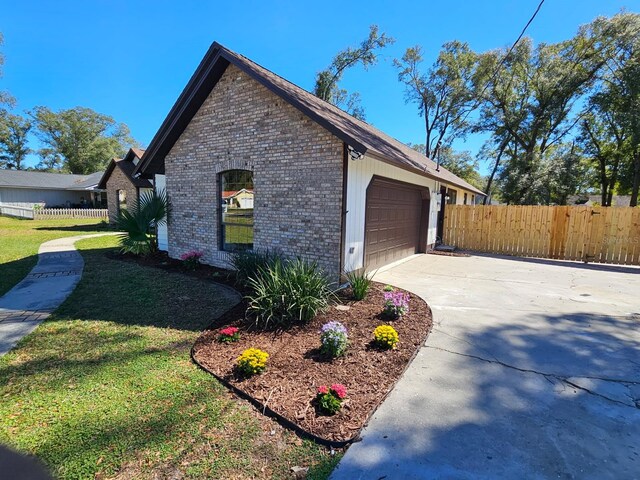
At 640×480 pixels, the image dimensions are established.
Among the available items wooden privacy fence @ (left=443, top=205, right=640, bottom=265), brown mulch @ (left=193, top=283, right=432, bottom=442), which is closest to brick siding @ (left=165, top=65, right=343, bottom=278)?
brown mulch @ (left=193, top=283, right=432, bottom=442)

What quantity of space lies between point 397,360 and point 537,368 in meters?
1.68

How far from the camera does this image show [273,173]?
741cm

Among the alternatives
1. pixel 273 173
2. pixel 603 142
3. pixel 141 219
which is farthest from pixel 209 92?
pixel 603 142

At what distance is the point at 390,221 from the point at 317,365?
6.32m

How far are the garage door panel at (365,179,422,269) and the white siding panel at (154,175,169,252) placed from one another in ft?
24.3

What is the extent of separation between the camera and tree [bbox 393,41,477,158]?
2605 centimetres

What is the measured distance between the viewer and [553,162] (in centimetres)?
2188

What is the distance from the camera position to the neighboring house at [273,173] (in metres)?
6.63

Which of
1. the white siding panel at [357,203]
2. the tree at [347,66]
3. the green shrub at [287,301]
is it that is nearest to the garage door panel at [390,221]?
the white siding panel at [357,203]

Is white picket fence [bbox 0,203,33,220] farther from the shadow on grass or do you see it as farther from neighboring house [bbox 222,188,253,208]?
neighboring house [bbox 222,188,253,208]

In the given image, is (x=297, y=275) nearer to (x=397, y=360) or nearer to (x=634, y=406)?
(x=397, y=360)

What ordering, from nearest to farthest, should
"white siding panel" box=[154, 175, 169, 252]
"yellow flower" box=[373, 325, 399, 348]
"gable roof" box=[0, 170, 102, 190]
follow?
"yellow flower" box=[373, 325, 399, 348] < "white siding panel" box=[154, 175, 169, 252] < "gable roof" box=[0, 170, 102, 190]

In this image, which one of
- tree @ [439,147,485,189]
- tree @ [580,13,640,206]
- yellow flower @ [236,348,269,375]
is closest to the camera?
yellow flower @ [236,348,269,375]

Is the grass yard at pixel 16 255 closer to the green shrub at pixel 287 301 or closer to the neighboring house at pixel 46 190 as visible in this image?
the green shrub at pixel 287 301
